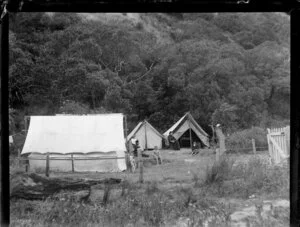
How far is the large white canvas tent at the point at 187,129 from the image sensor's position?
7588 mm

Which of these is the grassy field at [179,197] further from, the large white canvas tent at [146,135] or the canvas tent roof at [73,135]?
the large white canvas tent at [146,135]

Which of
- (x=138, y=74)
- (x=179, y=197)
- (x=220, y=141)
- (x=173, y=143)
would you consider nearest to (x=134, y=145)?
(x=173, y=143)

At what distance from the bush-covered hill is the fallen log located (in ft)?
5.74

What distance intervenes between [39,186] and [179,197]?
1760 millimetres

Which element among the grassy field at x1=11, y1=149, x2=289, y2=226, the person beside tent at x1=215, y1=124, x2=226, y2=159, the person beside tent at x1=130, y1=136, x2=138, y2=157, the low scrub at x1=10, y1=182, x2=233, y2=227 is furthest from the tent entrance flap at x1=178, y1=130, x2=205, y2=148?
the low scrub at x1=10, y1=182, x2=233, y2=227

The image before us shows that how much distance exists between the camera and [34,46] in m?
8.38

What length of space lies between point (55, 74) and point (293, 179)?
19.6 feet

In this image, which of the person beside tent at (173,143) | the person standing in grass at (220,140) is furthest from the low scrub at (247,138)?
the person beside tent at (173,143)

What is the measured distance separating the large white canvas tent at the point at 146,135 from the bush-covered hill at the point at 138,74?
0.18 m

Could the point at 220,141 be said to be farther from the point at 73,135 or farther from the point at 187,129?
the point at 73,135

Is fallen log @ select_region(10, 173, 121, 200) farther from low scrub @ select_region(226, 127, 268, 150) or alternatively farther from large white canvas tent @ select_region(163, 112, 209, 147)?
low scrub @ select_region(226, 127, 268, 150)

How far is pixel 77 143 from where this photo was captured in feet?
19.6

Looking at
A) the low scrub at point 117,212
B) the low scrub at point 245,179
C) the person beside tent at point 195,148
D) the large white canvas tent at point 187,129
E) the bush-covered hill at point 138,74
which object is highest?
the bush-covered hill at point 138,74

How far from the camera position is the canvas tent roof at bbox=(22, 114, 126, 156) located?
5.89 m
